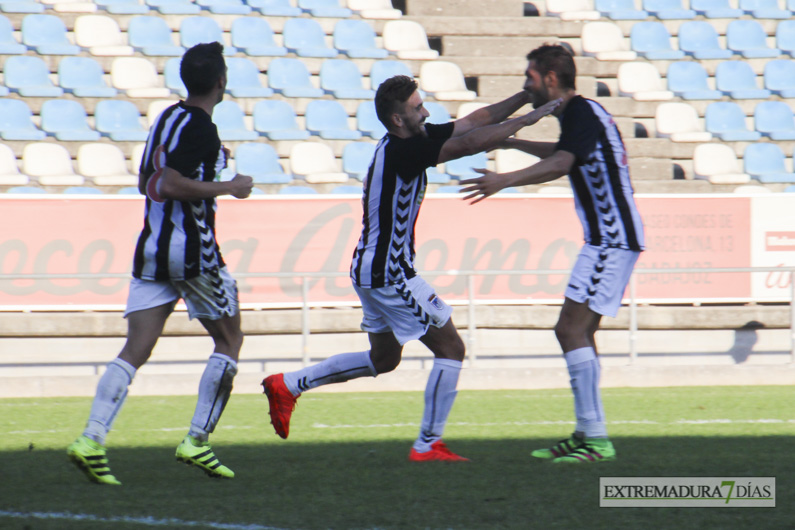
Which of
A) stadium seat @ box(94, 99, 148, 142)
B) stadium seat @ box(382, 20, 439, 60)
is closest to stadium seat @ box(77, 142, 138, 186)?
stadium seat @ box(94, 99, 148, 142)

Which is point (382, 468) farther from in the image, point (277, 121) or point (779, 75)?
point (779, 75)

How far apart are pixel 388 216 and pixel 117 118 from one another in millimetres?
9702

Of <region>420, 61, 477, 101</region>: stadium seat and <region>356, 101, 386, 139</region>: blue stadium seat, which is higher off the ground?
<region>420, 61, 477, 101</region>: stadium seat

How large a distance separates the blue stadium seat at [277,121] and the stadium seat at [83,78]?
205 centimetres

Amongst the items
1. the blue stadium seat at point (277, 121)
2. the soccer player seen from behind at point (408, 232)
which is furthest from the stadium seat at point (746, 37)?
the soccer player seen from behind at point (408, 232)

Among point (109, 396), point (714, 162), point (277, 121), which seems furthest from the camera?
point (714, 162)

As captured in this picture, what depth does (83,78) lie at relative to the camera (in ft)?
46.7

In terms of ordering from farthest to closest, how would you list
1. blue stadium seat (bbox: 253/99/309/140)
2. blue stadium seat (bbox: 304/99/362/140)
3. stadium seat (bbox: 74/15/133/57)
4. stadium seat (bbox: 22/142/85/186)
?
stadium seat (bbox: 74/15/133/57)
blue stadium seat (bbox: 304/99/362/140)
blue stadium seat (bbox: 253/99/309/140)
stadium seat (bbox: 22/142/85/186)

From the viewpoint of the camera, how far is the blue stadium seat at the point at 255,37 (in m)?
15.2

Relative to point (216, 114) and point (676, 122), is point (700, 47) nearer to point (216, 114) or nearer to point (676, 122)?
point (676, 122)

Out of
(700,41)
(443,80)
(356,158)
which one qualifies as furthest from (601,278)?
(700,41)

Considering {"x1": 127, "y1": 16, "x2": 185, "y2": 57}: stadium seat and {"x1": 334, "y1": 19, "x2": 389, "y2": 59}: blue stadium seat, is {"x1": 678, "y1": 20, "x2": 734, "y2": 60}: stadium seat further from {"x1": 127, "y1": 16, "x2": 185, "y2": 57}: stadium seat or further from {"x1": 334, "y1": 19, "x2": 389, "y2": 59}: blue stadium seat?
{"x1": 127, "y1": 16, "x2": 185, "y2": 57}: stadium seat

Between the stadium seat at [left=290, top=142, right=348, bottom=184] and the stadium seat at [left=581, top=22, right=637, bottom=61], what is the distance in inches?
219

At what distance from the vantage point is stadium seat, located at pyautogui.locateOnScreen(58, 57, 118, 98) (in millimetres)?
13992
